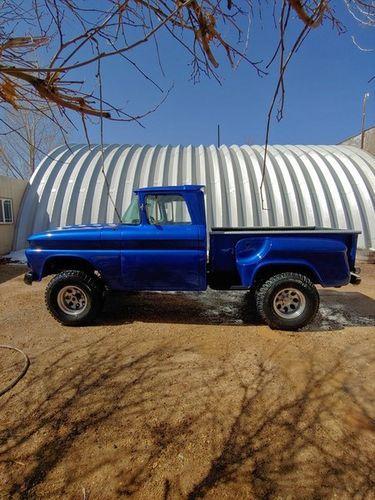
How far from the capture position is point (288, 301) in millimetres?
4930

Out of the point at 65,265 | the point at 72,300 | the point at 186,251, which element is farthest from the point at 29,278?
the point at 186,251

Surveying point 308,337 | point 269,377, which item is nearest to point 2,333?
point 269,377

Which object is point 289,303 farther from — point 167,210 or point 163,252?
point 167,210

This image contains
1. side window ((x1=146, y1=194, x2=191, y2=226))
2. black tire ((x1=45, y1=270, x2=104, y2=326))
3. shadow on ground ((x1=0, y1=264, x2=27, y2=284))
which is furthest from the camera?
shadow on ground ((x1=0, y1=264, x2=27, y2=284))

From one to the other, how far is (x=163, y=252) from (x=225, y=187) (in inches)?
317

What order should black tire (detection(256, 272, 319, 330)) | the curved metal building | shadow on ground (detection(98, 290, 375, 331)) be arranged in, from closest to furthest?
black tire (detection(256, 272, 319, 330)) → shadow on ground (detection(98, 290, 375, 331)) → the curved metal building

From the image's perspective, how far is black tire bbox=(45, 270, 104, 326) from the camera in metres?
5.09

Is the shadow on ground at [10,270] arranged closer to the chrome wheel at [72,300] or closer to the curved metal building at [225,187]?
the curved metal building at [225,187]

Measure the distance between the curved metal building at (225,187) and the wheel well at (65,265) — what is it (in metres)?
6.51

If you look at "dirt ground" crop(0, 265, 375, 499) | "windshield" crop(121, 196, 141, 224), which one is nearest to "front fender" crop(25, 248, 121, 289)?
"windshield" crop(121, 196, 141, 224)

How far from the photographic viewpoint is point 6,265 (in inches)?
420

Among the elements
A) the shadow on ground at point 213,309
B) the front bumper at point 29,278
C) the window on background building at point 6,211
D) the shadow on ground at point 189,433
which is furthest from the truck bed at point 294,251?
the window on background building at point 6,211

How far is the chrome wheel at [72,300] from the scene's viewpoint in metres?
5.14

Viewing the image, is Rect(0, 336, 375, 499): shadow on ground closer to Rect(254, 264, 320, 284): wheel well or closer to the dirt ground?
the dirt ground
